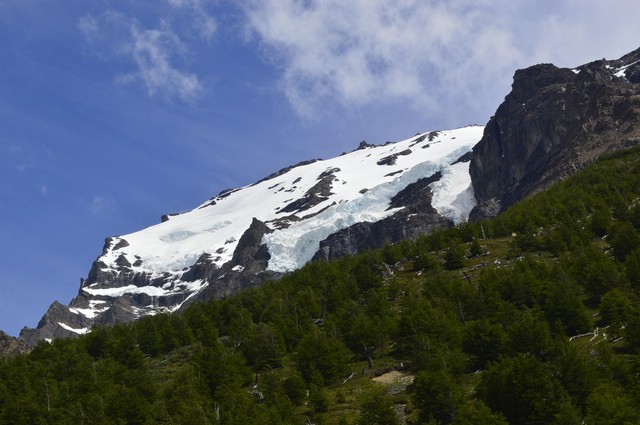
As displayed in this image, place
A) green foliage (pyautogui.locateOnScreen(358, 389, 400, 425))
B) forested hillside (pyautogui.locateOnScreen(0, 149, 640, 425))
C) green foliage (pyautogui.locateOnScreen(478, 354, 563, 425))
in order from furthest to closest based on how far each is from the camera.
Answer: forested hillside (pyautogui.locateOnScreen(0, 149, 640, 425)), green foliage (pyautogui.locateOnScreen(358, 389, 400, 425)), green foliage (pyautogui.locateOnScreen(478, 354, 563, 425))

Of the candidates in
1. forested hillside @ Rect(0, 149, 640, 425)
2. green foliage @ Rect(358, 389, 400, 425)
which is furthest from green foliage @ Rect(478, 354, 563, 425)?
green foliage @ Rect(358, 389, 400, 425)

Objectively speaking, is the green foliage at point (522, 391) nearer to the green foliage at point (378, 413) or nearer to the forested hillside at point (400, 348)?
the forested hillside at point (400, 348)

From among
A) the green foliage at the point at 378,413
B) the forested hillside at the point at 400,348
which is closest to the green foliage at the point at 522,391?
the forested hillside at the point at 400,348

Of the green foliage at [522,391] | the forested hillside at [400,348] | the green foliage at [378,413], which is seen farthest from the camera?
the forested hillside at [400,348]

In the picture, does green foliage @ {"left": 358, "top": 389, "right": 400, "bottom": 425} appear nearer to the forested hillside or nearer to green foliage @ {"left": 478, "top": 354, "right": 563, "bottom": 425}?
the forested hillside

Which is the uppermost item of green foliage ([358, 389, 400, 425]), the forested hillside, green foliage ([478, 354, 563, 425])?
the forested hillside

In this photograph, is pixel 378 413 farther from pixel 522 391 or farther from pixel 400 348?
pixel 400 348

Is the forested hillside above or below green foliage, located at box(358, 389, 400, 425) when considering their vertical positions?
above

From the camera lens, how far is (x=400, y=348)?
95.8 m

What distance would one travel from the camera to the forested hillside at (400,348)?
64.2m

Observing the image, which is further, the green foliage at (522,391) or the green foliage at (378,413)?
the green foliage at (378,413)

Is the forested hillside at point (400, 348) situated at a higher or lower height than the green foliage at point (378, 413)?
higher

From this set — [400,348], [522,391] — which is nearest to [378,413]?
[522,391]

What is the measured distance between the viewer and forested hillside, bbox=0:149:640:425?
211 ft
